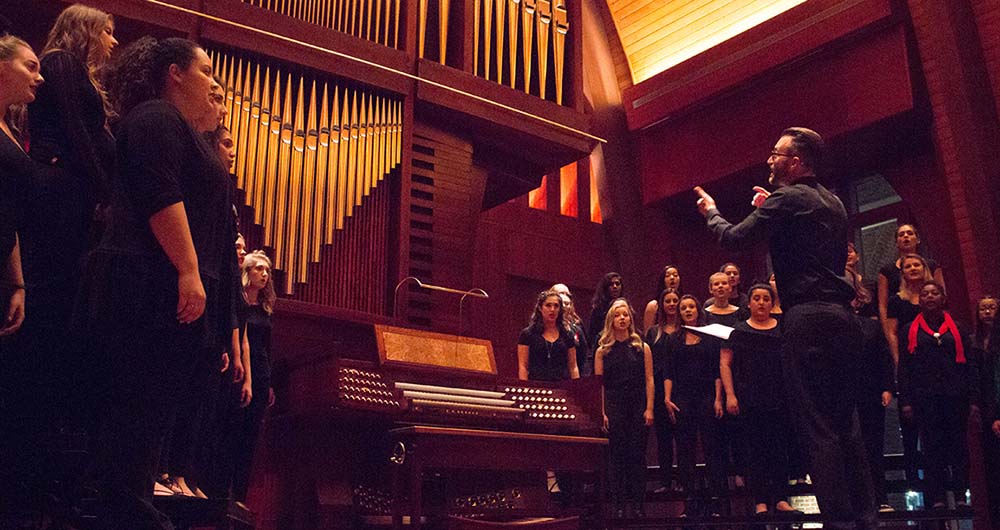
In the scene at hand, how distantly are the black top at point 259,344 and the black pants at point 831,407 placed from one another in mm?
2499

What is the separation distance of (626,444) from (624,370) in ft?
1.54

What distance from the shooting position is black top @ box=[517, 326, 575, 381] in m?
6.46

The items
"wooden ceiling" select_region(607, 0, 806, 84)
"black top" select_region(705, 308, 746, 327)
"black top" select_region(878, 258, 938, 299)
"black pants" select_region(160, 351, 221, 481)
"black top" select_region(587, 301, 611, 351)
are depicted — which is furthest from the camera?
"wooden ceiling" select_region(607, 0, 806, 84)

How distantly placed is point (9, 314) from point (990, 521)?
5516 mm

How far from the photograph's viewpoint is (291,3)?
226 inches

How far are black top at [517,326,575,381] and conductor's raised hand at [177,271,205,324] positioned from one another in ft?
14.5

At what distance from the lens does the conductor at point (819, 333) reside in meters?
3.70

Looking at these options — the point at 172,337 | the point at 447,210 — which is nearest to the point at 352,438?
the point at 447,210

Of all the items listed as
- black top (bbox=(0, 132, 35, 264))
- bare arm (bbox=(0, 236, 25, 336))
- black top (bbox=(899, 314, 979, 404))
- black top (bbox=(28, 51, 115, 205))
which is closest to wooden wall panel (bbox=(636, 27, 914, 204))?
black top (bbox=(899, 314, 979, 404))

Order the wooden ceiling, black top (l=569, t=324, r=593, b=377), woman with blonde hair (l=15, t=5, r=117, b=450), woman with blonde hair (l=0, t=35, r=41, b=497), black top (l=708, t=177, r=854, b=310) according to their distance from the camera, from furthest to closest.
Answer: the wooden ceiling < black top (l=569, t=324, r=593, b=377) < black top (l=708, t=177, r=854, b=310) < woman with blonde hair (l=15, t=5, r=117, b=450) < woman with blonde hair (l=0, t=35, r=41, b=497)

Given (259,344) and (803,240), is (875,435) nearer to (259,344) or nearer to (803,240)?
(803,240)

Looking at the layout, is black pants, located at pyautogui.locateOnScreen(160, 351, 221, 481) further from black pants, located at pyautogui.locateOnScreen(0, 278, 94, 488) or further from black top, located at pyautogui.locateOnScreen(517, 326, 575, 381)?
black top, located at pyautogui.locateOnScreen(517, 326, 575, 381)

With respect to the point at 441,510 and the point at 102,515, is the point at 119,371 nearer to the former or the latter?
the point at 102,515

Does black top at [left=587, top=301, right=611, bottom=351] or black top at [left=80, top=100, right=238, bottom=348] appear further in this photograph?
black top at [left=587, top=301, right=611, bottom=351]
